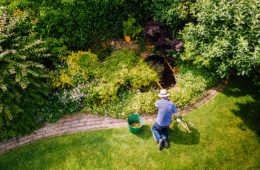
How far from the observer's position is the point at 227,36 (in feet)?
34.0

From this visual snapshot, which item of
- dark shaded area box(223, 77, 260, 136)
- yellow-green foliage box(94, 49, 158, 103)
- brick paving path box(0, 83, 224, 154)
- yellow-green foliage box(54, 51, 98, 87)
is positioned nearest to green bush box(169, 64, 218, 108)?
brick paving path box(0, 83, 224, 154)

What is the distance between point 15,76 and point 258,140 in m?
8.52

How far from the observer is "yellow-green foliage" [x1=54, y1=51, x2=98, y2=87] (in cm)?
1162

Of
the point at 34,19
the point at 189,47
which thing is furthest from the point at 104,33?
the point at 189,47

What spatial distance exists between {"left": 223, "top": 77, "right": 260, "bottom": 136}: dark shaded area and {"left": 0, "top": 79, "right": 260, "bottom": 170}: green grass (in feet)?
0.12

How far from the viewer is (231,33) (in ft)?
34.1

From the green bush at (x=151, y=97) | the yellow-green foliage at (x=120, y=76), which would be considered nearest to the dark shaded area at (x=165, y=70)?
the green bush at (x=151, y=97)

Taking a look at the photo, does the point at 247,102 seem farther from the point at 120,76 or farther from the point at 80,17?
the point at 80,17

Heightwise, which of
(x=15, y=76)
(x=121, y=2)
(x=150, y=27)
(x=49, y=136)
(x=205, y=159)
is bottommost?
(x=49, y=136)

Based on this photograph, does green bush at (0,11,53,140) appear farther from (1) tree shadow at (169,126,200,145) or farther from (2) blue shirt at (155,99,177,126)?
(1) tree shadow at (169,126,200,145)

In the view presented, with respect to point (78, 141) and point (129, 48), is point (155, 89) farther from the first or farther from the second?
point (78, 141)

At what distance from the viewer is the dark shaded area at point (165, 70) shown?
1248 centimetres

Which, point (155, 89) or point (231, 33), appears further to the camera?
point (155, 89)

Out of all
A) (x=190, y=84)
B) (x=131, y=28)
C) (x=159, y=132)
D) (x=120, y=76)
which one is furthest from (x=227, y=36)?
(x=131, y=28)
